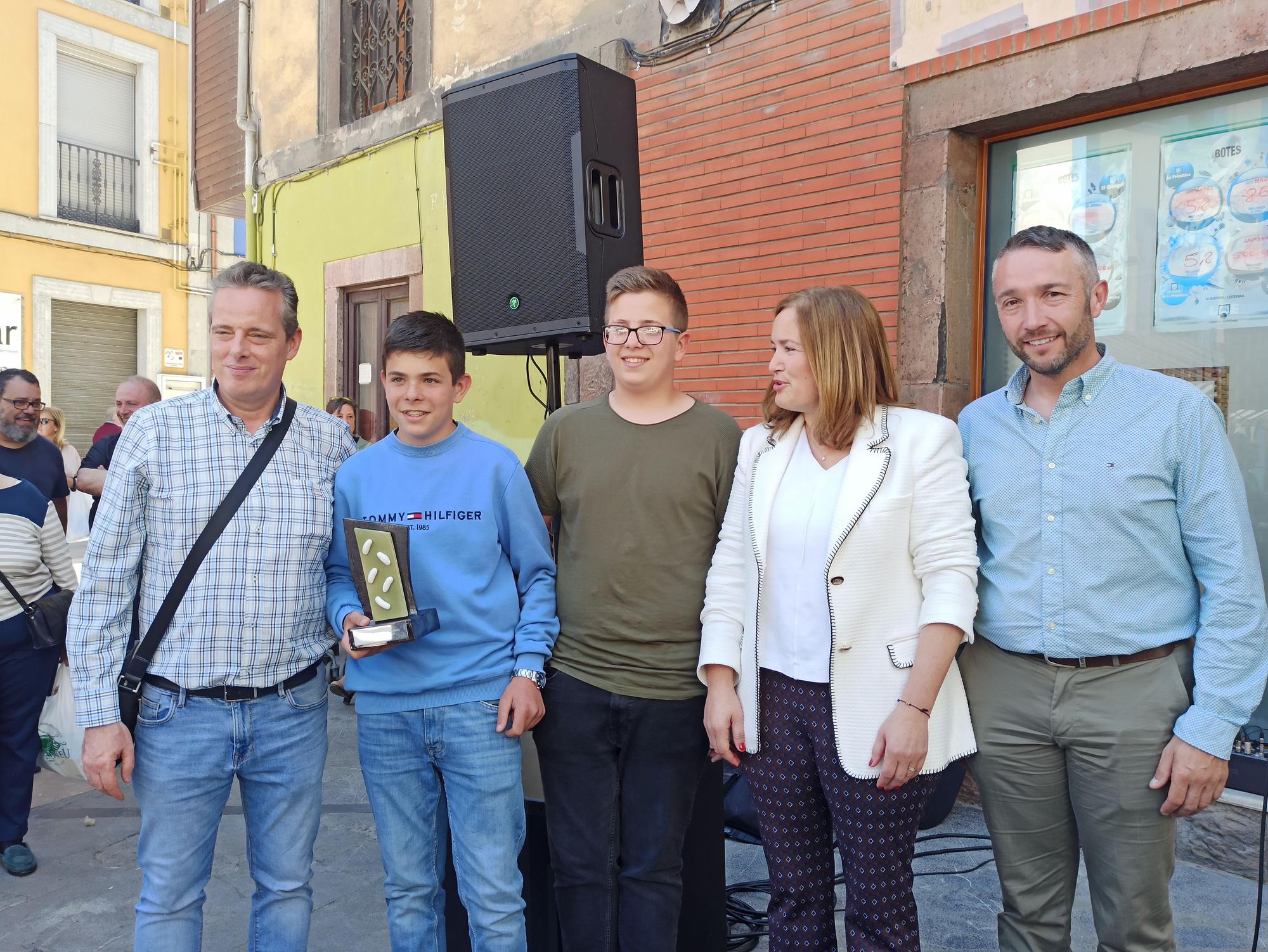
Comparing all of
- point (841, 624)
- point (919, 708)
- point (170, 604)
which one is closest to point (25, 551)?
point (170, 604)

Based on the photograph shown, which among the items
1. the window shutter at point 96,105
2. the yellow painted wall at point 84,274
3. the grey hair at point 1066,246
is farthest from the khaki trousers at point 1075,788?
the window shutter at point 96,105

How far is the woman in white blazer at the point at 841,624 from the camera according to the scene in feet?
6.37

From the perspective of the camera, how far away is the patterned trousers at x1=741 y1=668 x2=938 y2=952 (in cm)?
196

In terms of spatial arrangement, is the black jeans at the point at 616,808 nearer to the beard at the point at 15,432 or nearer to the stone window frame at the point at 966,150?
the stone window frame at the point at 966,150

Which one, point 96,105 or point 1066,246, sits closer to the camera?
point 1066,246

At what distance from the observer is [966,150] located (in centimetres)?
430

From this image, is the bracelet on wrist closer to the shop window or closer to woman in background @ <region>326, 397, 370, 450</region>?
the shop window

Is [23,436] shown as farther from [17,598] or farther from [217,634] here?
[217,634]

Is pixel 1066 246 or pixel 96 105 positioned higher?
pixel 96 105

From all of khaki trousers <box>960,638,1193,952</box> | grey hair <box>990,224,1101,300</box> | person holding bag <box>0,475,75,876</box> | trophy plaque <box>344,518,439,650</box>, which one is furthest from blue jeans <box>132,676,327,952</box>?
grey hair <box>990,224,1101,300</box>

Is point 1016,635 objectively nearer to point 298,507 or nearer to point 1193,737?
point 1193,737

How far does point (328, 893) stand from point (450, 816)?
144cm

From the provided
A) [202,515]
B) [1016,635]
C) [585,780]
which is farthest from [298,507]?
[1016,635]

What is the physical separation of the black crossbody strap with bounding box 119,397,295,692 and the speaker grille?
163 centimetres
